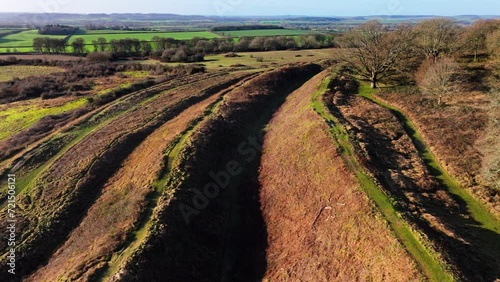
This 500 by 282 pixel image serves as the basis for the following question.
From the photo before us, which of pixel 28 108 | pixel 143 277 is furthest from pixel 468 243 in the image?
pixel 28 108

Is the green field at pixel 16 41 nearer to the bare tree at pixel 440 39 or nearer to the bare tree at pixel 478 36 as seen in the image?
the bare tree at pixel 440 39

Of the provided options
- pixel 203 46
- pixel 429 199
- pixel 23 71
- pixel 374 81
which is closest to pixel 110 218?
pixel 429 199

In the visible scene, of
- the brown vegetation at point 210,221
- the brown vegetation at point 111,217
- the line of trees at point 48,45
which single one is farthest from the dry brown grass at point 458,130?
the line of trees at point 48,45

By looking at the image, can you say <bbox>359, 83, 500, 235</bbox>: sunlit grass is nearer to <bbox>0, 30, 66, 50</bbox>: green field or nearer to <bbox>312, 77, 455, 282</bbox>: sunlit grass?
<bbox>312, 77, 455, 282</bbox>: sunlit grass

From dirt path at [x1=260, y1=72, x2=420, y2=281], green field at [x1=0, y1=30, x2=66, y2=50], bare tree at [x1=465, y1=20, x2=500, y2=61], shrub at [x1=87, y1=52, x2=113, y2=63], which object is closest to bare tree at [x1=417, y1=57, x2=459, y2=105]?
dirt path at [x1=260, y1=72, x2=420, y2=281]

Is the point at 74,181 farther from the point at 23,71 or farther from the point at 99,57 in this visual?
the point at 99,57

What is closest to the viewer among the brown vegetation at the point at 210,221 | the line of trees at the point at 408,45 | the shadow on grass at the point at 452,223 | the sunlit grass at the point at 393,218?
the sunlit grass at the point at 393,218
